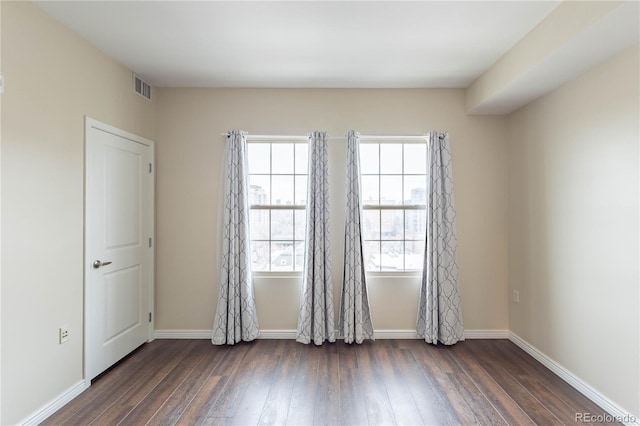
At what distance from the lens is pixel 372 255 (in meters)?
3.47

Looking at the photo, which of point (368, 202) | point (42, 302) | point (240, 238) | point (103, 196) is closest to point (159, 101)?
point (103, 196)

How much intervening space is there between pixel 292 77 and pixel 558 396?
3488 millimetres

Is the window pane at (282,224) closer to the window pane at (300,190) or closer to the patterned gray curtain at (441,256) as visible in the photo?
the window pane at (300,190)

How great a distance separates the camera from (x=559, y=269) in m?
2.70

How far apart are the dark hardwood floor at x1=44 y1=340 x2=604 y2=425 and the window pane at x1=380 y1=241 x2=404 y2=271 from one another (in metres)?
0.80

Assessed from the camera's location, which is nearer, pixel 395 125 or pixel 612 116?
pixel 612 116

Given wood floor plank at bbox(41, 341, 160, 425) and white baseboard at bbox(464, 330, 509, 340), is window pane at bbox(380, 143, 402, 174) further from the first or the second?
wood floor plank at bbox(41, 341, 160, 425)

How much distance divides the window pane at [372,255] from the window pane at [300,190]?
0.86m

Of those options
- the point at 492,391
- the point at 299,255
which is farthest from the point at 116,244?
the point at 492,391

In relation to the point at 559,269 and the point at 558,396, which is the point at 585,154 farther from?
the point at 558,396

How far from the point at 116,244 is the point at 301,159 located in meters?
1.96

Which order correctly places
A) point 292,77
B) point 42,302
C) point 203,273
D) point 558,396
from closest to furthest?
point 42,302 → point 558,396 → point 292,77 → point 203,273

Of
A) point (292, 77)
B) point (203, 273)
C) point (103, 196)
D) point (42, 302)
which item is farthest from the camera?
point (203, 273)

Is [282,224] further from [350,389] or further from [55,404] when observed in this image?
[55,404]
